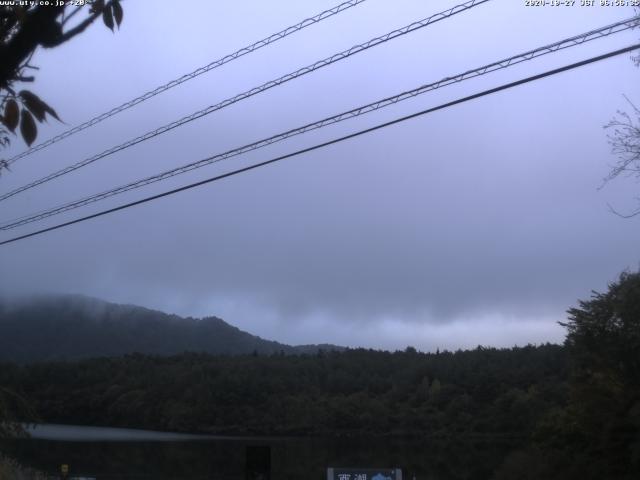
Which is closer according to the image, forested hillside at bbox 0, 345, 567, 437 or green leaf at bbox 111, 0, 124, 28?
green leaf at bbox 111, 0, 124, 28

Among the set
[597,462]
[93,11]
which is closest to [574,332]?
[597,462]

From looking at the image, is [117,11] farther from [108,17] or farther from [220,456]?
[220,456]

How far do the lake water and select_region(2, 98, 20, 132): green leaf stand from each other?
137 ft

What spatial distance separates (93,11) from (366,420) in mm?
96604

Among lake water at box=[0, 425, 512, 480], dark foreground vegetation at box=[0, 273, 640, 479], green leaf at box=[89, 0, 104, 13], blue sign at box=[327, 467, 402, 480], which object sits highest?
dark foreground vegetation at box=[0, 273, 640, 479]

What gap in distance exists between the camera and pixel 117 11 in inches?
162

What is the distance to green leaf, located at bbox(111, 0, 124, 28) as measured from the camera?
4113 mm

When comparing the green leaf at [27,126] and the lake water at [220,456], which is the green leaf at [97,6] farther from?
the lake water at [220,456]

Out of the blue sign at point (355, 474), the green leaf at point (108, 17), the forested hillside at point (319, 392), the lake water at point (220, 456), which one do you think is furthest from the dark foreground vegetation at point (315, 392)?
the green leaf at point (108, 17)

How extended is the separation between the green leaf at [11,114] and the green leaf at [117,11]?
0.76 meters

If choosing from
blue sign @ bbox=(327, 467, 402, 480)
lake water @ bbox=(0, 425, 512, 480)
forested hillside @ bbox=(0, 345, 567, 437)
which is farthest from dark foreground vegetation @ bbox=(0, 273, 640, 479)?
blue sign @ bbox=(327, 467, 402, 480)

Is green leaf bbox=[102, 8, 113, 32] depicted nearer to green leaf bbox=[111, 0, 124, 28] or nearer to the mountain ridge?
green leaf bbox=[111, 0, 124, 28]

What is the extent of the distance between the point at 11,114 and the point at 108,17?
→ 2.65 feet

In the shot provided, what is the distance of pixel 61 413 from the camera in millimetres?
77062
